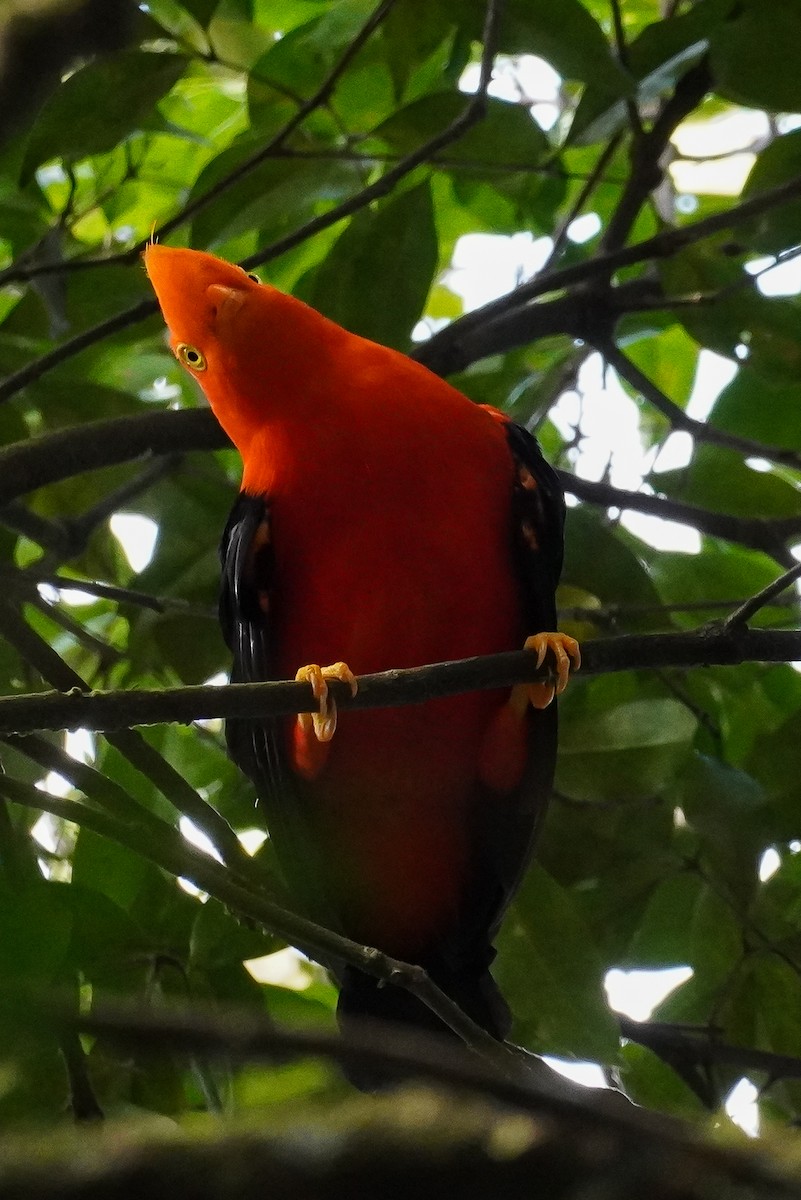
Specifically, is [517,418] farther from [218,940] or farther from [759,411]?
[218,940]

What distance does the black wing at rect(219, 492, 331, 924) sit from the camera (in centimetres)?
197

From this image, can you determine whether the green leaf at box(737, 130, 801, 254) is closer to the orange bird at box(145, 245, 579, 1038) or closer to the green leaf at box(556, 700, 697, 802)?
the orange bird at box(145, 245, 579, 1038)

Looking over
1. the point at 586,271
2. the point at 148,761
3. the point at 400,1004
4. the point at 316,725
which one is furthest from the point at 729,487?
the point at 148,761

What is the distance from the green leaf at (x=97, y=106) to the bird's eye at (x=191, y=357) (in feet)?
1.11

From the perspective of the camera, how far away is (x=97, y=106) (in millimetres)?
1922

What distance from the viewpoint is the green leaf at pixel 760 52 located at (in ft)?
6.20

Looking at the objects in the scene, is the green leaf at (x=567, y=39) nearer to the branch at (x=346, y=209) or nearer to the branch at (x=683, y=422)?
the branch at (x=346, y=209)

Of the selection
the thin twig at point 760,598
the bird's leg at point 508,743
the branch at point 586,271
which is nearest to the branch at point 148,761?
the bird's leg at point 508,743

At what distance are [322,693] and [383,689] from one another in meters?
0.07

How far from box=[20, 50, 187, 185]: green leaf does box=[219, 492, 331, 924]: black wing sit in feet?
2.01

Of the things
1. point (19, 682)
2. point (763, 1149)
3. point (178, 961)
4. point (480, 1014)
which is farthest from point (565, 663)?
point (763, 1149)

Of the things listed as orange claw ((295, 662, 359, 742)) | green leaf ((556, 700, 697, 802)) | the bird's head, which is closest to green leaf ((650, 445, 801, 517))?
green leaf ((556, 700, 697, 802))

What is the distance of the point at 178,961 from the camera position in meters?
1.62

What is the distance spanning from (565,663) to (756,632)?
0.33 m
